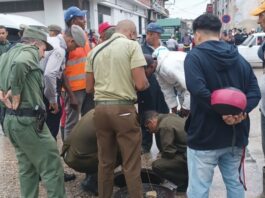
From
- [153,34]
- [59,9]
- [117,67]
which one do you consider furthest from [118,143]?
[59,9]

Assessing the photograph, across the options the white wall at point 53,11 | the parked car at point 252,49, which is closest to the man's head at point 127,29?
the parked car at point 252,49

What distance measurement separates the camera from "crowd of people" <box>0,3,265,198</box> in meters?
2.92

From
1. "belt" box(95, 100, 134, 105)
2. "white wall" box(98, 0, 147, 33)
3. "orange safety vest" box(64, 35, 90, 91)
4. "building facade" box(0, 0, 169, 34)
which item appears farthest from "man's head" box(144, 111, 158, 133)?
"white wall" box(98, 0, 147, 33)

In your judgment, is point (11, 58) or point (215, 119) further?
point (11, 58)

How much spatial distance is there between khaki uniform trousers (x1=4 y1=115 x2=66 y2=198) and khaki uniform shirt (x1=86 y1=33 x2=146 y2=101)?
623 mm

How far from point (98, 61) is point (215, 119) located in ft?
3.81

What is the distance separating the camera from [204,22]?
2922 millimetres

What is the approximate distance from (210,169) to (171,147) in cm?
120

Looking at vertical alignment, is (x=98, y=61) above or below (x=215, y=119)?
above

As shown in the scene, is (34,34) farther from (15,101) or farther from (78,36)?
(78,36)

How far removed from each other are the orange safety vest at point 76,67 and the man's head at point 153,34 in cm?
132

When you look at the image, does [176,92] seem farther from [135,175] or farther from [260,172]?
[135,175]

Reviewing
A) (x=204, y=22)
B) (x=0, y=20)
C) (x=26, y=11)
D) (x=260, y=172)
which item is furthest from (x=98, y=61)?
→ (x=26, y=11)

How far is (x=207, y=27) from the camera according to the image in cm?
292
